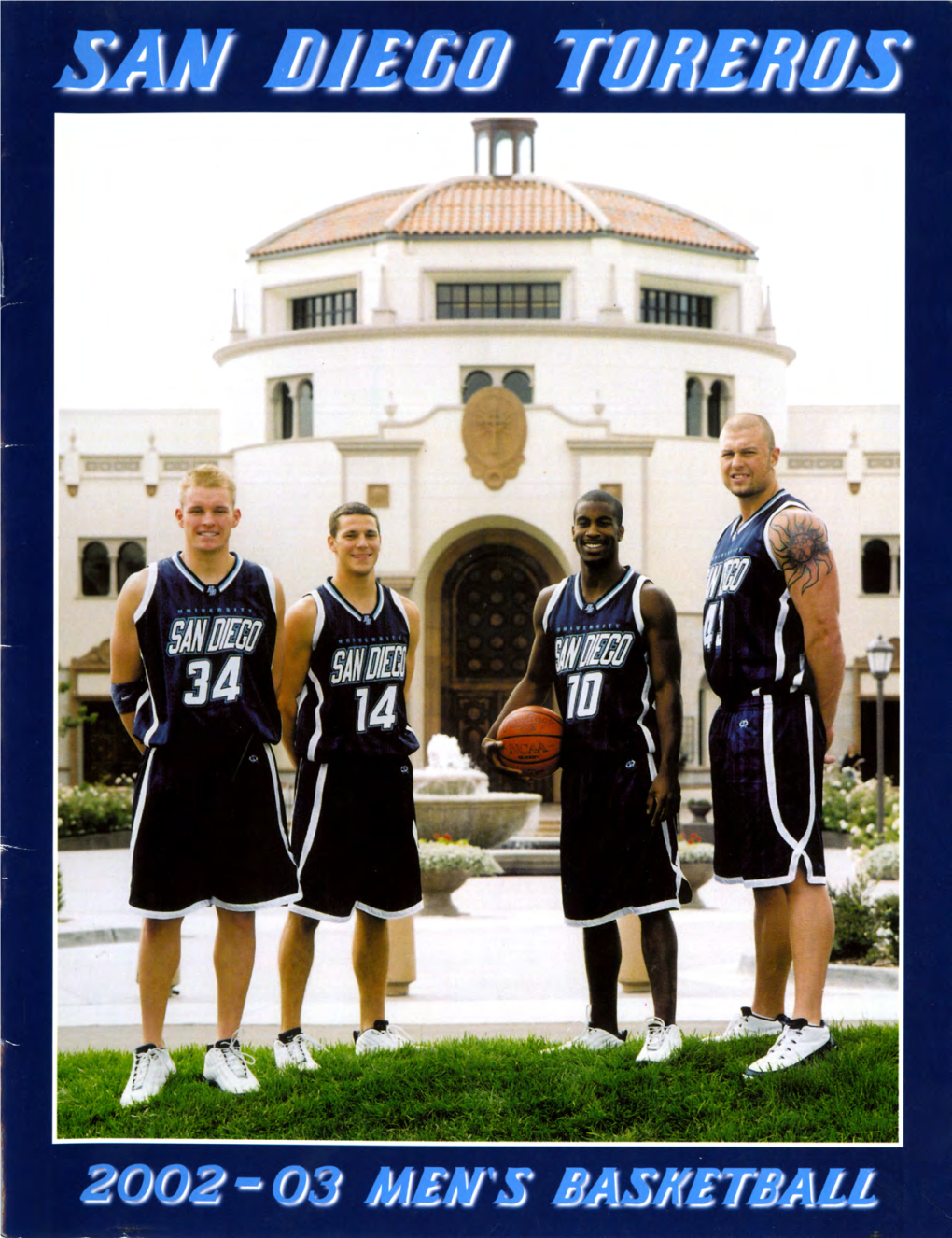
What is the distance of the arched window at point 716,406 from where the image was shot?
10.2m

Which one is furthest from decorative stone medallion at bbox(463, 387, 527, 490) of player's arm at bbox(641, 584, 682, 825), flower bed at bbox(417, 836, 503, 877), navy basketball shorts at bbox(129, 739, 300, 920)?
navy basketball shorts at bbox(129, 739, 300, 920)

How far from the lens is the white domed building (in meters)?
9.20

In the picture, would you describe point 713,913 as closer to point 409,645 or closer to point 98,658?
point 409,645

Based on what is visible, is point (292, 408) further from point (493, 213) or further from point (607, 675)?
point (607, 675)

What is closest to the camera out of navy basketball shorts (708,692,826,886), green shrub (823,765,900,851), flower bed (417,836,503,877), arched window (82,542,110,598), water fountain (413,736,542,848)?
navy basketball shorts (708,692,826,886)

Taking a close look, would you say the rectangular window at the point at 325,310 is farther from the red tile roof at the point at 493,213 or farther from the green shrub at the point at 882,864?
the green shrub at the point at 882,864

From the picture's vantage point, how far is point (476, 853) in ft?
39.4

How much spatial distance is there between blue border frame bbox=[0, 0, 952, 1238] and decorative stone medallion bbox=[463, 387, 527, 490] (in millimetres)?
3469

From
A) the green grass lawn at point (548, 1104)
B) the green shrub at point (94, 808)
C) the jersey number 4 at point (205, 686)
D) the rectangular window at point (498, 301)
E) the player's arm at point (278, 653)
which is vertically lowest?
the green grass lawn at point (548, 1104)

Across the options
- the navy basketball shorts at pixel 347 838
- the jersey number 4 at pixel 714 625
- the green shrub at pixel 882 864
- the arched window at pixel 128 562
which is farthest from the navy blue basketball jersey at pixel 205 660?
the green shrub at pixel 882 864

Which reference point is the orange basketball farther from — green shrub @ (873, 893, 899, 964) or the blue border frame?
green shrub @ (873, 893, 899, 964)

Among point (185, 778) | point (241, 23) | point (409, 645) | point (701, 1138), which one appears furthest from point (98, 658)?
point (701, 1138)

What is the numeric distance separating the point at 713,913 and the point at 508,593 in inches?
132

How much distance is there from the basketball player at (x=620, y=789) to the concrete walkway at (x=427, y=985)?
0.25m
